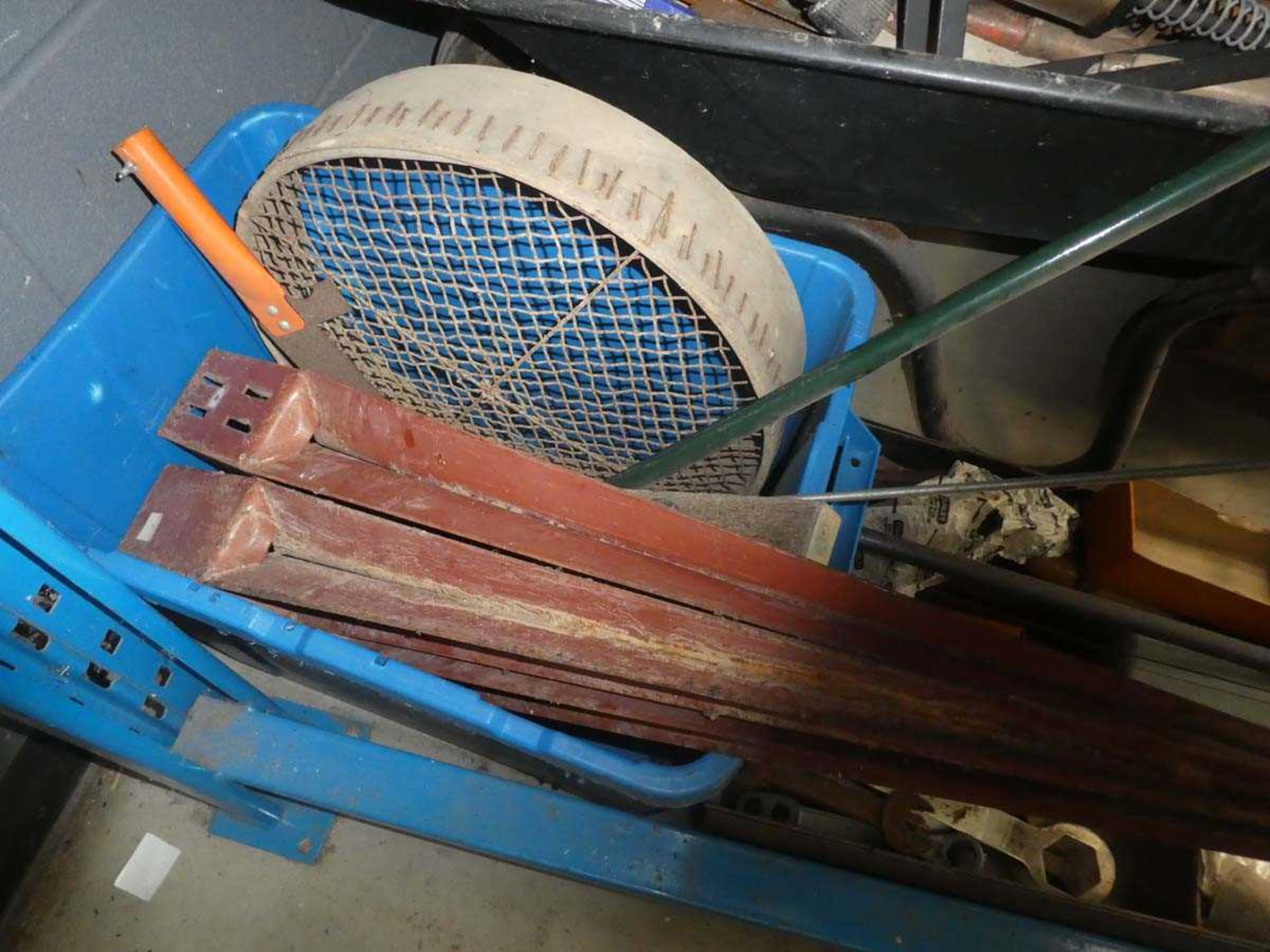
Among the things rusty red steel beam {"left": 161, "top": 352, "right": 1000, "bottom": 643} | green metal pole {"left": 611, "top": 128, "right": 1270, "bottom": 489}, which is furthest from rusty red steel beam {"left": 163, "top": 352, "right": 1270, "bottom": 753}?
green metal pole {"left": 611, "top": 128, "right": 1270, "bottom": 489}

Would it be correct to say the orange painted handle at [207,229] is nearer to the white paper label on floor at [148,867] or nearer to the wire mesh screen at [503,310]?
the wire mesh screen at [503,310]

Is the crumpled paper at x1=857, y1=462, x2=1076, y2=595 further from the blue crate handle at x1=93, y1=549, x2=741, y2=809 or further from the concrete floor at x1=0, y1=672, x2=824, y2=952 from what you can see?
the concrete floor at x1=0, y1=672, x2=824, y2=952

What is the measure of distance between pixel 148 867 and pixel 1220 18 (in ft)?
5.58

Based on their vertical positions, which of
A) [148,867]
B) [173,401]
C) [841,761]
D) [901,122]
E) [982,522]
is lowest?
[148,867]

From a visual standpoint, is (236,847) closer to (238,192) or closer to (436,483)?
(436,483)

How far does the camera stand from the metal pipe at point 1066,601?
843 millimetres

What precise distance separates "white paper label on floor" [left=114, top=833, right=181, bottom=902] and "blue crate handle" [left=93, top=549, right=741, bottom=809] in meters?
0.62

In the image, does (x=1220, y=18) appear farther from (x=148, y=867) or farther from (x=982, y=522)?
(x=148, y=867)

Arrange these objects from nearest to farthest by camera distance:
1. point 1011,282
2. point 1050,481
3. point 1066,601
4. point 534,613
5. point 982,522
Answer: point 1011,282, point 534,613, point 1050,481, point 1066,601, point 982,522

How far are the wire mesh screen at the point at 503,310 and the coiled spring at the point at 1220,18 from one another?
2.23ft

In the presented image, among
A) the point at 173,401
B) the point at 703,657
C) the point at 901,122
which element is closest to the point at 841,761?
the point at 703,657

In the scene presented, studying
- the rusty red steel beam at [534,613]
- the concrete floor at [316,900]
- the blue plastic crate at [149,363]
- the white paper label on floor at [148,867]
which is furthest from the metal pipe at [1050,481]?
the white paper label on floor at [148,867]

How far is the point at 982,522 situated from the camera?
3.40 ft

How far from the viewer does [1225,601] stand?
1040 mm
